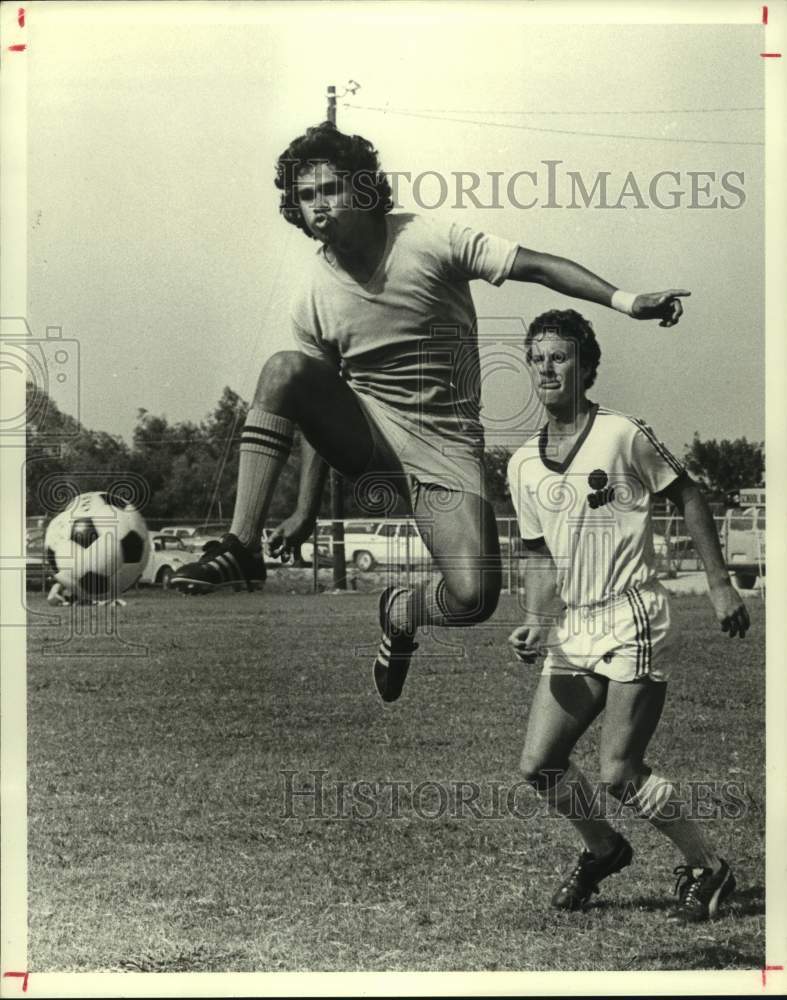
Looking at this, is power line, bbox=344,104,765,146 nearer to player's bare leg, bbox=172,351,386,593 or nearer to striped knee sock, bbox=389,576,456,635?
player's bare leg, bbox=172,351,386,593

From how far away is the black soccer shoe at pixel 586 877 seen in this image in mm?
4418

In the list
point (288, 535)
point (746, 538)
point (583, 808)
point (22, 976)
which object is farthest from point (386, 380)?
point (22, 976)

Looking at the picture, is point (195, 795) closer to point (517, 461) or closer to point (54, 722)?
point (54, 722)

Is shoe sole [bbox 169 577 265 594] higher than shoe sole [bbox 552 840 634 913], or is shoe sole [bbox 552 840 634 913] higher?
shoe sole [bbox 169 577 265 594]

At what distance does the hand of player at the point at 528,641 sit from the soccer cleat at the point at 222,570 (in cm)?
90

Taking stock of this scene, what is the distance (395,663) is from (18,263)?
6.21ft

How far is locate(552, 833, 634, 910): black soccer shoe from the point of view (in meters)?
4.42

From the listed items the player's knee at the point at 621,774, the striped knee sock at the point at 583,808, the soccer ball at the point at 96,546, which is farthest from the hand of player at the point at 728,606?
the soccer ball at the point at 96,546

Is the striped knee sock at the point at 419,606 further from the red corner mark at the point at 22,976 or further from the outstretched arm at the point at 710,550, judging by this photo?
the red corner mark at the point at 22,976

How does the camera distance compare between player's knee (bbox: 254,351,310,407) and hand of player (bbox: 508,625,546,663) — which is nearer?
hand of player (bbox: 508,625,546,663)

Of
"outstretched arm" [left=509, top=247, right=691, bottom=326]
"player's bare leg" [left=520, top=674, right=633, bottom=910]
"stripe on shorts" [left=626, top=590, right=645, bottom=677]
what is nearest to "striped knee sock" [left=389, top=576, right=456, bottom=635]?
"player's bare leg" [left=520, top=674, right=633, bottom=910]

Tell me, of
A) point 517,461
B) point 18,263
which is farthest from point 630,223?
point 18,263

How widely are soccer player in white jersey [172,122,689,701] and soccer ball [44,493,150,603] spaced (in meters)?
0.25

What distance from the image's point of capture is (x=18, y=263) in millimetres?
4547
